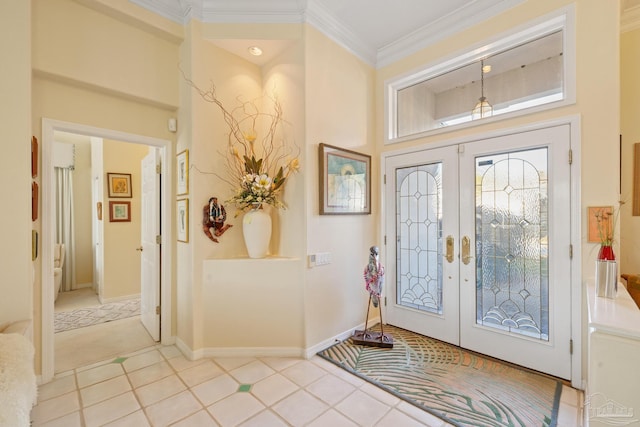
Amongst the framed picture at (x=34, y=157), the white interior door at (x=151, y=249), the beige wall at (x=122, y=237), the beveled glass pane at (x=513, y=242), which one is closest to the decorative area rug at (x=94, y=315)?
the beige wall at (x=122, y=237)

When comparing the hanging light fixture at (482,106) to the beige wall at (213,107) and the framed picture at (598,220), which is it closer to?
the beige wall at (213,107)

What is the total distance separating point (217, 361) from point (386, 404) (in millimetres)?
1590

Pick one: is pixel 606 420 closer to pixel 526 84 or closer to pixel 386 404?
pixel 386 404

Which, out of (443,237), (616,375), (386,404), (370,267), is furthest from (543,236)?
(386,404)

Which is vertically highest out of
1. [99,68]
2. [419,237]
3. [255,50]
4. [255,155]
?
[255,50]

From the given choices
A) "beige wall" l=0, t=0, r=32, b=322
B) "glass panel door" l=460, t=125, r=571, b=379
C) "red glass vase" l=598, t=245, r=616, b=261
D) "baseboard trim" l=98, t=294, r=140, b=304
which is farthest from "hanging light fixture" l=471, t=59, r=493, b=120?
"baseboard trim" l=98, t=294, r=140, b=304

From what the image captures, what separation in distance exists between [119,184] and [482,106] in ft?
17.4

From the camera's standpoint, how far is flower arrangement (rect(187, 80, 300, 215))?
2.77 m

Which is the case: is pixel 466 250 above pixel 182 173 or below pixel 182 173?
below

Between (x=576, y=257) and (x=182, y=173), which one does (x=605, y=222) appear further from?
(x=182, y=173)

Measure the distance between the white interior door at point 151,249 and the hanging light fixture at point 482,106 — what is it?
3429mm

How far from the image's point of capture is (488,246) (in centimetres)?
273

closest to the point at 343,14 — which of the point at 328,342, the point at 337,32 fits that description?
the point at 337,32

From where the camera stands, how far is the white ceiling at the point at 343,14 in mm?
2705
